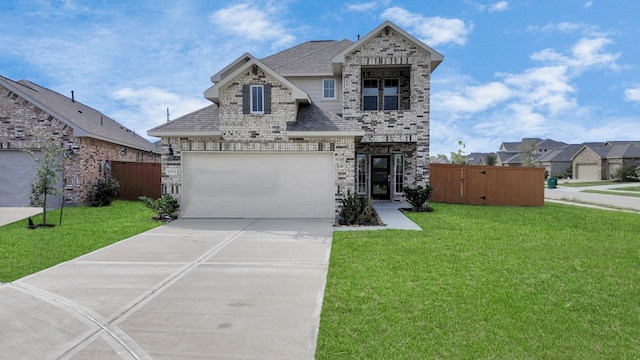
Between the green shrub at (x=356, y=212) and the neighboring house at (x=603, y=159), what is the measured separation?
140 ft

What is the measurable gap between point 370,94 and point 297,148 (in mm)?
6030

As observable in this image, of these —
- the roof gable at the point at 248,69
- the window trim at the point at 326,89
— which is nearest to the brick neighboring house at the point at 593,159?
the window trim at the point at 326,89

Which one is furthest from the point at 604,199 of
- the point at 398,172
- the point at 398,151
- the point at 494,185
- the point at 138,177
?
the point at 138,177

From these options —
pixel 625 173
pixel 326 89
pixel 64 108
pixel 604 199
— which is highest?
pixel 326 89

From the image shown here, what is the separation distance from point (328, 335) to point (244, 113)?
9.27 metres

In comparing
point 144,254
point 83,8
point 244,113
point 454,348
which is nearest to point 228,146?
point 244,113

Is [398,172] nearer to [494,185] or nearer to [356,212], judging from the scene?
[494,185]

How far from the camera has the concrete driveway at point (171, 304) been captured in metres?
3.55

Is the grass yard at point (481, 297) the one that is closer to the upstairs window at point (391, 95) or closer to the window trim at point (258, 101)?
the window trim at point (258, 101)

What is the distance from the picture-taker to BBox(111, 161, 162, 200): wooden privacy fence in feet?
58.7

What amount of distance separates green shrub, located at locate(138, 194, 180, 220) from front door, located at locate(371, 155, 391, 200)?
351 inches

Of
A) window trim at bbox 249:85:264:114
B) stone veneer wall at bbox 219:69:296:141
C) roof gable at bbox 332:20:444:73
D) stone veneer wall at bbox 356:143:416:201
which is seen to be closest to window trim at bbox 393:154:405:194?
stone veneer wall at bbox 356:143:416:201

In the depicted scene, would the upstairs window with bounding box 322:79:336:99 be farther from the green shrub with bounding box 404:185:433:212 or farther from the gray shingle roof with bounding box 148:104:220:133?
the green shrub with bounding box 404:185:433:212

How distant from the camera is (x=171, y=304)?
4641 millimetres
